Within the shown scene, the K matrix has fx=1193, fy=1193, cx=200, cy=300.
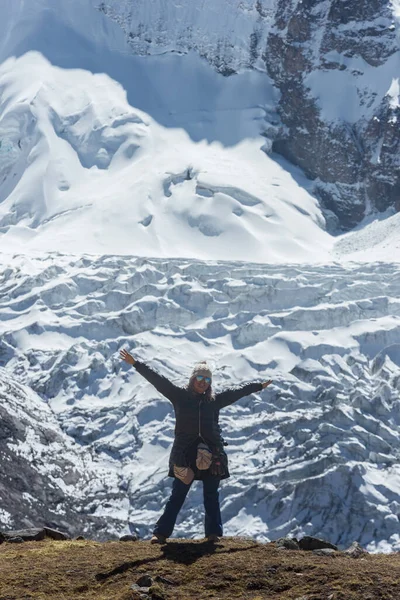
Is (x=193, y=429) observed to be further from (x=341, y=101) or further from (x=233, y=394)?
(x=341, y=101)

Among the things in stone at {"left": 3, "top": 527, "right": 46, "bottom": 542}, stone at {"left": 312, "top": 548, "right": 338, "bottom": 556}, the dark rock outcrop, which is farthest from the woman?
the dark rock outcrop

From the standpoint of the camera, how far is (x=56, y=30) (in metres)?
137

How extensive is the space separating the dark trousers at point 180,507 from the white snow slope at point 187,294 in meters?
52.8

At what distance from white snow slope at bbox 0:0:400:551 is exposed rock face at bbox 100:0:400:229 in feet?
16.5

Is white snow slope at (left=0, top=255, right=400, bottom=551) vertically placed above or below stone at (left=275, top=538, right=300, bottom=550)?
below

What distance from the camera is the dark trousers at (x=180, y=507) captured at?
14.4 meters

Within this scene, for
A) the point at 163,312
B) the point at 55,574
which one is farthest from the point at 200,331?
the point at 55,574

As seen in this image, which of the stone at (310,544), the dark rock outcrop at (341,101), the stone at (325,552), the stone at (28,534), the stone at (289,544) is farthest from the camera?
the dark rock outcrop at (341,101)

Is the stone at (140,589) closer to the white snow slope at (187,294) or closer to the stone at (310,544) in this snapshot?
the stone at (310,544)

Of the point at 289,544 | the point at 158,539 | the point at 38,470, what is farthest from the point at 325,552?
the point at 38,470

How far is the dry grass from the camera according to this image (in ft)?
37.5

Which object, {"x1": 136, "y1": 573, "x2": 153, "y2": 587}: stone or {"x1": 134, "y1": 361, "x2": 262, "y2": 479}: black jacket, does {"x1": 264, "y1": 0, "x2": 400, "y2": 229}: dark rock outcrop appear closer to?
{"x1": 134, "y1": 361, "x2": 262, "y2": 479}: black jacket

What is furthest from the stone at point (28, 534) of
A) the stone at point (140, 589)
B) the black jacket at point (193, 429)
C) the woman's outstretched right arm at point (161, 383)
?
the stone at point (140, 589)

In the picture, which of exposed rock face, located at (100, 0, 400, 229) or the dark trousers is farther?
exposed rock face, located at (100, 0, 400, 229)
